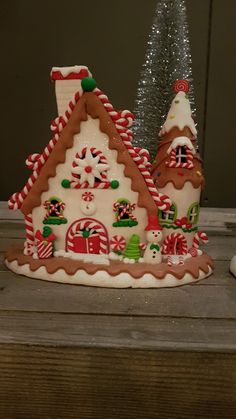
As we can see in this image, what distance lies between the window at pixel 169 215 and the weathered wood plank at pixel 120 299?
0.16m

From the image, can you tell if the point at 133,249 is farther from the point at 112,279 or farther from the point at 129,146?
the point at 129,146

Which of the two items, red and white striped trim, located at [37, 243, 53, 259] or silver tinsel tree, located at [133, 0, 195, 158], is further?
silver tinsel tree, located at [133, 0, 195, 158]

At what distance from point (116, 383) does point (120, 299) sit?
219 millimetres

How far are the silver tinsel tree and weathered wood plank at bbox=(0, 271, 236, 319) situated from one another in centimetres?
89

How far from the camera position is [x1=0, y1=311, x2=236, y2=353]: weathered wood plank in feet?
2.36

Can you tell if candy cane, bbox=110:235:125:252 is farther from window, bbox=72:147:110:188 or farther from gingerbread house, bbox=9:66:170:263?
window, bbox=72:147:110:188

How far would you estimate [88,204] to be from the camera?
1021 mm

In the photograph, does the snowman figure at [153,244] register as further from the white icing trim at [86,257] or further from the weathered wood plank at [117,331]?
the weathered wood plank at [117,331]

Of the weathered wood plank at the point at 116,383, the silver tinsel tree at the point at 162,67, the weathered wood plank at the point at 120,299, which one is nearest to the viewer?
the weathered wood plank at the point at 116,383

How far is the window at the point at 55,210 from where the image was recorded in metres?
1.04

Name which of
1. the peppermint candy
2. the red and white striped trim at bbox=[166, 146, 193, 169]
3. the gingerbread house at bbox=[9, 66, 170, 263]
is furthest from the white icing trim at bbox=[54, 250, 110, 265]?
the red and white striped trim at bbox=[166, 146, 193, 169]

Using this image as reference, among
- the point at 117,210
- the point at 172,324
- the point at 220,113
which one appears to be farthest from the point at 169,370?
the point at 220,113

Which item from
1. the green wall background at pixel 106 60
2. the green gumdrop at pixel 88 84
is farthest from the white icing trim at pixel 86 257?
the green wall background at pixel 106 60

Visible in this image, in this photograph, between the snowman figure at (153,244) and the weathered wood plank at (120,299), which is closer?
the weathered wood plank at (120,299)
